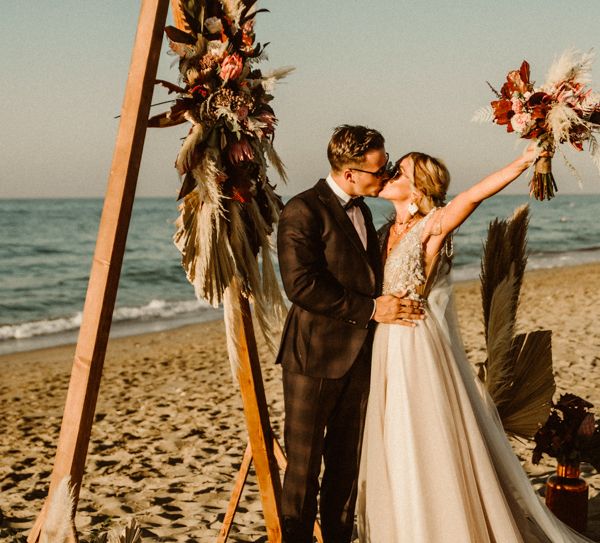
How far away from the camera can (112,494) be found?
6.06 metres

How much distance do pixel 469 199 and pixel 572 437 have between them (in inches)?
72.4

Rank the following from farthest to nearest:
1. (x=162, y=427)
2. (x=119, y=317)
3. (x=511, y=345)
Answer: (x=119, y=317)
(x=162, y=427)
(x=511, y=345)

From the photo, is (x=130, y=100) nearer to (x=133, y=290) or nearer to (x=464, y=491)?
(x=464, y=491)

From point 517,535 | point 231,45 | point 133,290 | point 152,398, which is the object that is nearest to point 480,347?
point 152,398

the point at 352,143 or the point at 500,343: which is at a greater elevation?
the point at 352,143

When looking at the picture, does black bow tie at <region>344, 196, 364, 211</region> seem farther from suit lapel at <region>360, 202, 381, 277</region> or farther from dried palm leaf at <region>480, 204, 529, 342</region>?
dried palm leaf at <region>480, 204, 529, 342</region>

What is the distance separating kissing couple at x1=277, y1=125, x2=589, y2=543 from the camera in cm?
359

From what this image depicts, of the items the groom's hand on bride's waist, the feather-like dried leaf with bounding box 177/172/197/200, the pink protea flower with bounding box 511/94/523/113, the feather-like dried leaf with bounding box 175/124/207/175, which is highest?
the pink protea flower with bounding box 511/94/523/113

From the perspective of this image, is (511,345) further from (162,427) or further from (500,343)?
(162,427)

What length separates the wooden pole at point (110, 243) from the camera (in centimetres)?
272

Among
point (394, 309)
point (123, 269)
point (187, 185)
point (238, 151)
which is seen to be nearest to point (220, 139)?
point (238, 151)

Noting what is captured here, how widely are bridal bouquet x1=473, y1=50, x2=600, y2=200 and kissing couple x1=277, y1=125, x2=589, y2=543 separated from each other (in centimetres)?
31

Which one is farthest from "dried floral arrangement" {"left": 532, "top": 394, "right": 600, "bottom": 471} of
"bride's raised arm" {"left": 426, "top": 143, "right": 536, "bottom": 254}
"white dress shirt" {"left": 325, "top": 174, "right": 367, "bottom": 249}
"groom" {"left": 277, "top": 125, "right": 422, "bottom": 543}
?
"white dress shirt" {"left": 325, "top": 174, "right": 367, "bottom": 249}

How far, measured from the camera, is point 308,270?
349cm
